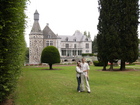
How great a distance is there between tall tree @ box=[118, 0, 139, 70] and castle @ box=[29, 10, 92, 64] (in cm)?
3112

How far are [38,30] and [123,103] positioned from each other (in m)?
46.0

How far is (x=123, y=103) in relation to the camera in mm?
6953

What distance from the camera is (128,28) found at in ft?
76.5

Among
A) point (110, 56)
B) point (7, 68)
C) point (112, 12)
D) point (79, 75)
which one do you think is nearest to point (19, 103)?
point (7, 68)

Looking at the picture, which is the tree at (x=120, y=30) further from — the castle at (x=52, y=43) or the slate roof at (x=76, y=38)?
the slate roof at (x=76, y=38)

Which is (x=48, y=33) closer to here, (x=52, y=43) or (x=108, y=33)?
(x=52, y=43)

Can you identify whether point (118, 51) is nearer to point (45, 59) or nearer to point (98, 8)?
point (98, 8)

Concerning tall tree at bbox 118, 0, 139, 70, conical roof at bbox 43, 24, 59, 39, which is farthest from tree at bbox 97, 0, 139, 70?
conical roof at bbox 43, 24, 59, 39

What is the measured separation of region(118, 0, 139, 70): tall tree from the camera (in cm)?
2300

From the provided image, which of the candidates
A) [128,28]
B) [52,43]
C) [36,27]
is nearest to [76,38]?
[52,43]

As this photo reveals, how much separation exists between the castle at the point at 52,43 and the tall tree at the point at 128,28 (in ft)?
102

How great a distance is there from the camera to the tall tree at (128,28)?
23.0m

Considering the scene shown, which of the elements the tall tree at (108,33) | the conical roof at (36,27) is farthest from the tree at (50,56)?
the conical roof at (36,27)

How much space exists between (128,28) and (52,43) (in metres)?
33.7
